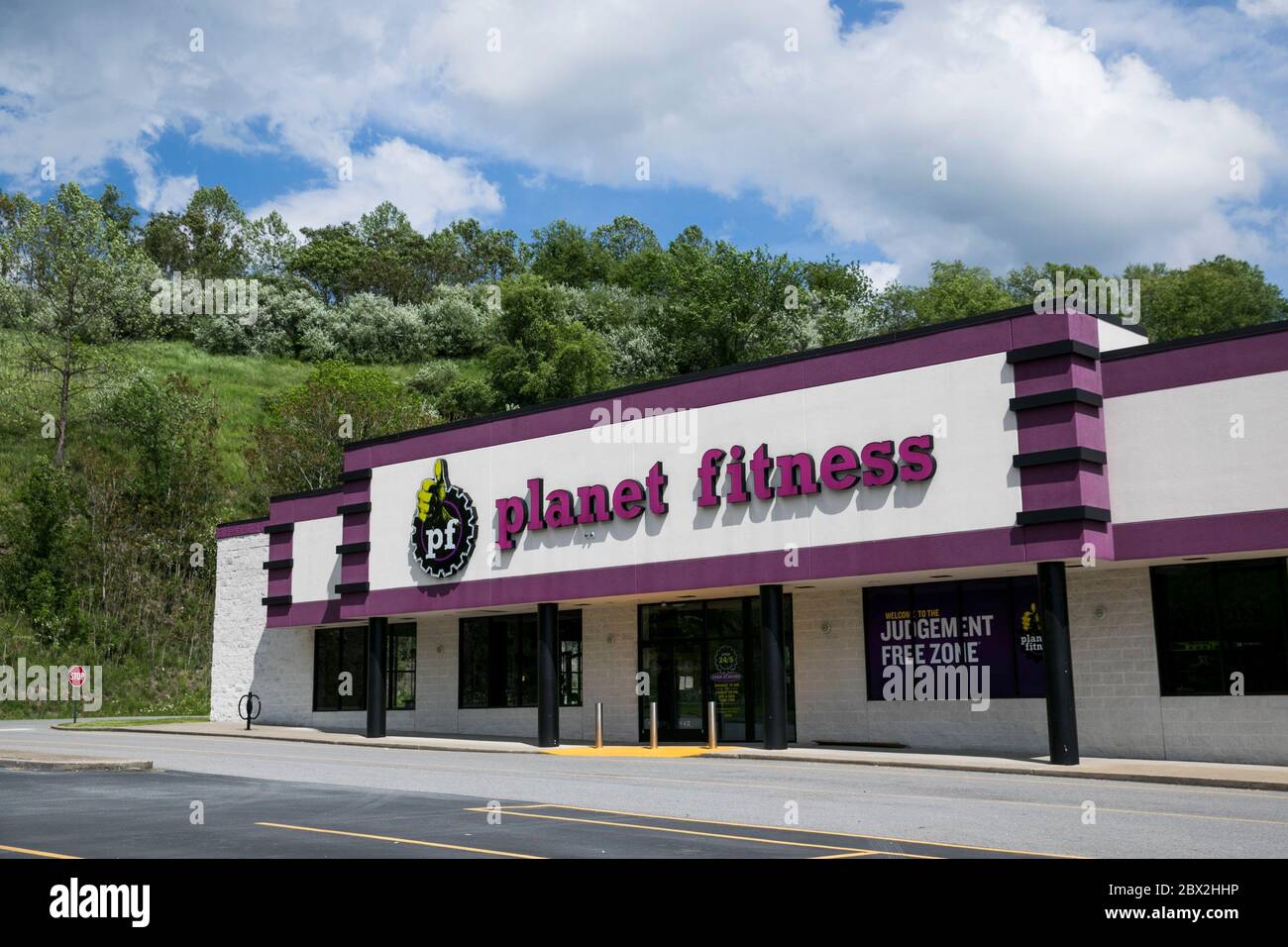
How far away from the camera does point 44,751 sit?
80.8 feet

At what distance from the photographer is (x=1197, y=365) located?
22.0 m

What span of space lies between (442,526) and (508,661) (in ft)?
14.7

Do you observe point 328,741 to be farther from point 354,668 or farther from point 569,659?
point 569,659

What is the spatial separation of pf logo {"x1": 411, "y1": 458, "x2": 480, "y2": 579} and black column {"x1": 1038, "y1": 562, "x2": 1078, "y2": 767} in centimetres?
1491

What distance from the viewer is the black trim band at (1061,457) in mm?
21844

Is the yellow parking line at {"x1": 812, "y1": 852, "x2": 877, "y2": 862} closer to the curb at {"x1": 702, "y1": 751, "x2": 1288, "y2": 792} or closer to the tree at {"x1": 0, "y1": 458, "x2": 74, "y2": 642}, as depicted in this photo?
the curb at {"x1": 702, "y1": 751, "x2": 1288, "y2": 792}

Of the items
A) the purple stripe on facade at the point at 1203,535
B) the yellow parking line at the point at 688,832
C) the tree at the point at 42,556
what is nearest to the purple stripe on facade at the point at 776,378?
the purple stripe on facade at the point at 1203,535

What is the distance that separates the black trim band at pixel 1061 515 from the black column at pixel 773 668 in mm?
5657

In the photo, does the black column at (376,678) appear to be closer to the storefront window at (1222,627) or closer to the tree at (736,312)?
the storefront window at (1222,627)

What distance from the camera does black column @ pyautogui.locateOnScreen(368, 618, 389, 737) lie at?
107 feet
